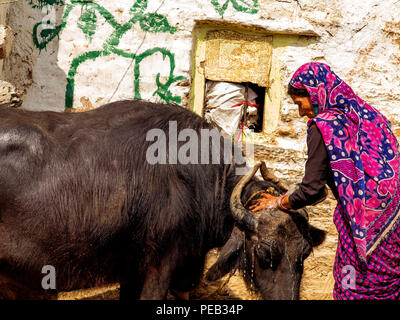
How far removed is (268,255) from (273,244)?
0.32 feet

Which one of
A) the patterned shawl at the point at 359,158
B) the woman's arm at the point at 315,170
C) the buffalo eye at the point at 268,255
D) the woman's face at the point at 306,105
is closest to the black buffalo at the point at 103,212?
the buffalo eye at the point at 268,255

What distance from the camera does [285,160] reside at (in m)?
4.60

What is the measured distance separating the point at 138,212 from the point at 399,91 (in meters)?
2.98

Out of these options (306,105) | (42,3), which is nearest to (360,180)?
(306,105)

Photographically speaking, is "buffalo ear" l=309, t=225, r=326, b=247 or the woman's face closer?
the woman's face

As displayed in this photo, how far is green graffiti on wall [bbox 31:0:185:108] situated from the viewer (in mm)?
4562

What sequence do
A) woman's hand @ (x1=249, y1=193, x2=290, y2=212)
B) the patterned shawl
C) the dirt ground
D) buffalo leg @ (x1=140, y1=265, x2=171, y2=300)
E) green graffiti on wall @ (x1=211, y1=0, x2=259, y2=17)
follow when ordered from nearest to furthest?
the patterned shawl → woman's hand @ (x1=249, y1=193, x2=290, y2=212) → buffalo leg @ (x1=140, y1=265, x2=171, y2=300) → the dirt ground → green graffiti on wall @ (x1=211, y1=0, x2=259, y2=17)

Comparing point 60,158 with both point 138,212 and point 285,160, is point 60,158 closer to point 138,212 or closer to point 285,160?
point 138,212

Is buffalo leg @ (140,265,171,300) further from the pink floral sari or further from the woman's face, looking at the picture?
the woman's face

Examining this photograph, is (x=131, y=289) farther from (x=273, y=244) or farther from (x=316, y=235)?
(x=316, y=235)

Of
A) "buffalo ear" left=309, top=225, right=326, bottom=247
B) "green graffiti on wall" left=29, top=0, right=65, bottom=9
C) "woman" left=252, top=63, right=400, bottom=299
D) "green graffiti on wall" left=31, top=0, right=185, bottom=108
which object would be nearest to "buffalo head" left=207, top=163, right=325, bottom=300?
"buffalo ear" left=309, top=225, right=326, bottom=247

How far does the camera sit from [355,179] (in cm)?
268

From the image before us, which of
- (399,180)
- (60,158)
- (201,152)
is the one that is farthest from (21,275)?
(399,180)

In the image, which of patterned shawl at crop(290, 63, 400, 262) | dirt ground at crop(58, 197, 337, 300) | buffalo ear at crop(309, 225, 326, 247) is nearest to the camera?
patterned shawl at crop(290, 63, 400, 262)
